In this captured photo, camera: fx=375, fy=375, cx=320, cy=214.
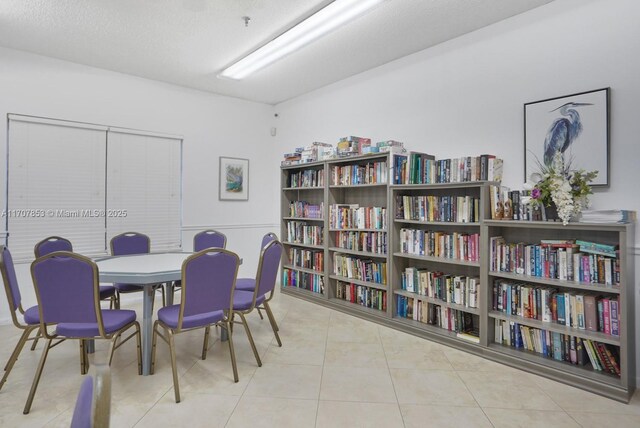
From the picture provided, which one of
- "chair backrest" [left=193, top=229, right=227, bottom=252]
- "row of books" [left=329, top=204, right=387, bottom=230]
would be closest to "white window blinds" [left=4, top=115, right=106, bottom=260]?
"chair backrest" [left=193, top=229, right=227, bottom=252]

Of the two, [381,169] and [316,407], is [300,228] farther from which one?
[316,407]

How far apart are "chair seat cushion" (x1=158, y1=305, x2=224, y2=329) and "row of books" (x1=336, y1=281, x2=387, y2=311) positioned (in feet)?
6.81

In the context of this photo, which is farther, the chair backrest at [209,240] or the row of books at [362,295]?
the chair backrest at [209,240]

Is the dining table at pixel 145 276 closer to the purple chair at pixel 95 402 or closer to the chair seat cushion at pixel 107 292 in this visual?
the chair seat cushion at pixel 107 292

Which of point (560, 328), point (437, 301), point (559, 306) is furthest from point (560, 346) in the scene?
point (437, 301)

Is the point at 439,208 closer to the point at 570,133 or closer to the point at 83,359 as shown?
the point at 570,133

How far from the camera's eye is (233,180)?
5980 millimetres

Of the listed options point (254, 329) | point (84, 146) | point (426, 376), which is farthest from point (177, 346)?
point (84, 146)

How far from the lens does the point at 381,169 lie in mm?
4223

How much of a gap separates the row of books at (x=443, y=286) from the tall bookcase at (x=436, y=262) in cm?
1

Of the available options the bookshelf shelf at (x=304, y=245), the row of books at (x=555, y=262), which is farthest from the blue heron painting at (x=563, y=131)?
the bookshelf shelf at (x=304, y=245)

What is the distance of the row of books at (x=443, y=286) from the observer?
3443 mm

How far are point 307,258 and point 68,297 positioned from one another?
3183 mm

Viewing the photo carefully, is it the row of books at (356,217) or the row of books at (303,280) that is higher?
the row of books at (356,217)
